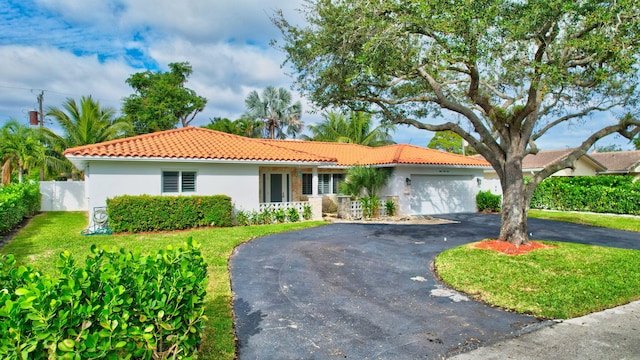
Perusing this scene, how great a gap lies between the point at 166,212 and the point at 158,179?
1.78 meters

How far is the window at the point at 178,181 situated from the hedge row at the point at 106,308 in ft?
42.0

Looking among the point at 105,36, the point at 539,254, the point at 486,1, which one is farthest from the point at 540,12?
the point at 105,36

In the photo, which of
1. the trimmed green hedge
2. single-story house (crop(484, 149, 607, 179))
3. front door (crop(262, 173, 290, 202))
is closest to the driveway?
the trimmed green hedge

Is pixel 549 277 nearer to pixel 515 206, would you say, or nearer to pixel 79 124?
pixel 515 206

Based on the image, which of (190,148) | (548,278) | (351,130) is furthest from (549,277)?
(351,130)

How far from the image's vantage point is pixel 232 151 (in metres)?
17.6

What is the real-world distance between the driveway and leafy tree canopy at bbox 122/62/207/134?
98.7 feet

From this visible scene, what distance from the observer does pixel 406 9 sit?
922 centimetres

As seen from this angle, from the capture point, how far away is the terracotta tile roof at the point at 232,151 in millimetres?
15203

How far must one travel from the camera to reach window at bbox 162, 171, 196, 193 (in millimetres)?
16016

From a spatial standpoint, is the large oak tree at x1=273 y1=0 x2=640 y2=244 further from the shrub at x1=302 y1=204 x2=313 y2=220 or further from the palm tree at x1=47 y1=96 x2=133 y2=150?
the palm tree at x1=47 y1=96 x2=133 y2=150

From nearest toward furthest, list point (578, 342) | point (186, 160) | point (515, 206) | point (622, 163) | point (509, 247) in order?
point (578, 342) < point (509, 247) < point (515, 206) < point (186, 160) < point (622, 163)

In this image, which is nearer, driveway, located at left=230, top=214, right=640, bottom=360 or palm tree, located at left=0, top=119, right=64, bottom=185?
driveway, located at left=230, top=214, right=640, bottom=360

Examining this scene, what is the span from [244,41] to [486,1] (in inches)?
454
